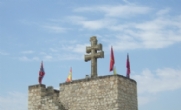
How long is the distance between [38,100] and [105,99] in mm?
3808

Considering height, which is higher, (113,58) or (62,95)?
(113,58)

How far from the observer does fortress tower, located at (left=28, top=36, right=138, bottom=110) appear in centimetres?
1808

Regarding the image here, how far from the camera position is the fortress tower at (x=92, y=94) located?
18078 mm

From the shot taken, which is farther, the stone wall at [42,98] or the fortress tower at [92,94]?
the stone wall at [42,98]

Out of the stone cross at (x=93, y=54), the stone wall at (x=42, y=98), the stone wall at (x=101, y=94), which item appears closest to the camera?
the stone wall at (x=101, y=94)

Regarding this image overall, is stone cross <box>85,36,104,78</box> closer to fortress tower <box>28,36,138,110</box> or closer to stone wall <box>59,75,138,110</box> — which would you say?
fortress tower <box>28,36,138,110</box>

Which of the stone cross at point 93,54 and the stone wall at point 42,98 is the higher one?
the stone cross at point 93,54

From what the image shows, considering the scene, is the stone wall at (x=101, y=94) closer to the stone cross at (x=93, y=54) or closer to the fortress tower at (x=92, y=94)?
the fortress tower at (x=92, y=94)

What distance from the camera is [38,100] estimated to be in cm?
2006

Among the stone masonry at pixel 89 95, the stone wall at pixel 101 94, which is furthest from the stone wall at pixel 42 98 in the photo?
the stone wall at pixel 101 94

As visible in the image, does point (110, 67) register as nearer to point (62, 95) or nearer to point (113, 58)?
point (113, 58)

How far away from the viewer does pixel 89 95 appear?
18.7m

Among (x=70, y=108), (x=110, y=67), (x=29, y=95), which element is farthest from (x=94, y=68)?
(x=29, y=95)

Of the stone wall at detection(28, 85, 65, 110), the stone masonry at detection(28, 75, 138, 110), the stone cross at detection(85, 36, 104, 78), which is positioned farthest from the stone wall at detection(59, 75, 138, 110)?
the stone cross at detection(85, 36, 104, 78)
